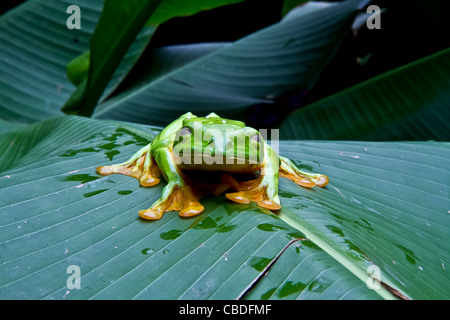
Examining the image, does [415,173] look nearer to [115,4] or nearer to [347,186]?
[347,186]

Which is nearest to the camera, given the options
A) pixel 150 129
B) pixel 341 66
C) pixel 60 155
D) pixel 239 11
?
pixel 60 155

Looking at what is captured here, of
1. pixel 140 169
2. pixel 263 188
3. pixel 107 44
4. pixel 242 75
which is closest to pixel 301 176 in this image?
pixel 263 188

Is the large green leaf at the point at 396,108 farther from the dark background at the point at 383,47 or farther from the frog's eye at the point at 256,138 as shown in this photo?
the frog's eye at the point at 256,138

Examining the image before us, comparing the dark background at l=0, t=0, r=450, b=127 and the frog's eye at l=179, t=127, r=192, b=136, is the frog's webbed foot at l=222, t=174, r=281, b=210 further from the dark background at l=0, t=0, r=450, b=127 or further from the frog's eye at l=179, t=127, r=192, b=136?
the dark background at l=0, t=0, r=450, b=127

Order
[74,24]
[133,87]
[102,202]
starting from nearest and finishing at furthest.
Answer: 1. [102,202]
2. [74,24]
3. [133,87]

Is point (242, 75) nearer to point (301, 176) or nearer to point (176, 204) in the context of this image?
point (301, 176)

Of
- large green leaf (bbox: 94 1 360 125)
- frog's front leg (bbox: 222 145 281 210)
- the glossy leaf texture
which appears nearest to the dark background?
large green leaf (bbox: 94 1 360 125)

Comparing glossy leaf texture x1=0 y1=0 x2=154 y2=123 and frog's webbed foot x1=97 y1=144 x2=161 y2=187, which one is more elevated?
glossy leaf texture x1=0 y1=0 x2=154 y2=123

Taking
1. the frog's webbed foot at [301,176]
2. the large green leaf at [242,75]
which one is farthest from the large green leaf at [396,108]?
the frog's webbed foot at [301,176]

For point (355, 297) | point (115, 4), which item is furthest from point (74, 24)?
point (355, 297)
